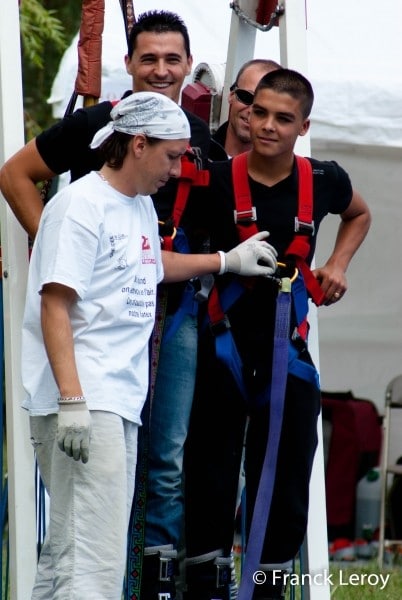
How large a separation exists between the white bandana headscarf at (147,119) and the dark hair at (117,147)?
0.04 ft

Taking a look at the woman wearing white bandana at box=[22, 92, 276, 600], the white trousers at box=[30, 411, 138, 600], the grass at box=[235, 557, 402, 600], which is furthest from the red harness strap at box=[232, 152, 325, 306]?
the grass at box=[235, 557, 402, 600]

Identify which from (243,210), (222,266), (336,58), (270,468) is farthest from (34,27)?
(270,468)

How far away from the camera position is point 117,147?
3861mm

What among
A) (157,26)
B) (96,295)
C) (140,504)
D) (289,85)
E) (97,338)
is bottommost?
(140,504)

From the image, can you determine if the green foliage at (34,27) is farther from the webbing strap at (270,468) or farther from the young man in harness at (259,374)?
the webbing strap at (270,468)

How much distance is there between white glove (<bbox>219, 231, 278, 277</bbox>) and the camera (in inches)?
164

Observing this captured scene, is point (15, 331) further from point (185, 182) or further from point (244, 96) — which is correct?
point (244, 96)

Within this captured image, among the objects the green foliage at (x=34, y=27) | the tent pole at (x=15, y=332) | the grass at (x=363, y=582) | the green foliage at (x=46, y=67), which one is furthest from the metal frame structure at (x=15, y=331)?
the green foliage at (x=46, y=67)

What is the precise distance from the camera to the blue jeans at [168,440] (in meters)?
4.25

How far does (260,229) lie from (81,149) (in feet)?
2.12

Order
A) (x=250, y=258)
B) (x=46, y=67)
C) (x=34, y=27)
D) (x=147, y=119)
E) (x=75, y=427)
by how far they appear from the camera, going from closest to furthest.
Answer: (x=75, y=427), (x=147, y=119), (x=250, y=258), (x=34, y=27), (x=46, y=67)

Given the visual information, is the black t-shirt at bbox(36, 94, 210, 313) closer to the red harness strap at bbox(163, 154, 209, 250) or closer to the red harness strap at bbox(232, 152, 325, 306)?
the red harness strap at bbox(163, 154, 209, 250)

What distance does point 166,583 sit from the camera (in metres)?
4.26

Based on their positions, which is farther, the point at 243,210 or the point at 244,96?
the point at 244,96
